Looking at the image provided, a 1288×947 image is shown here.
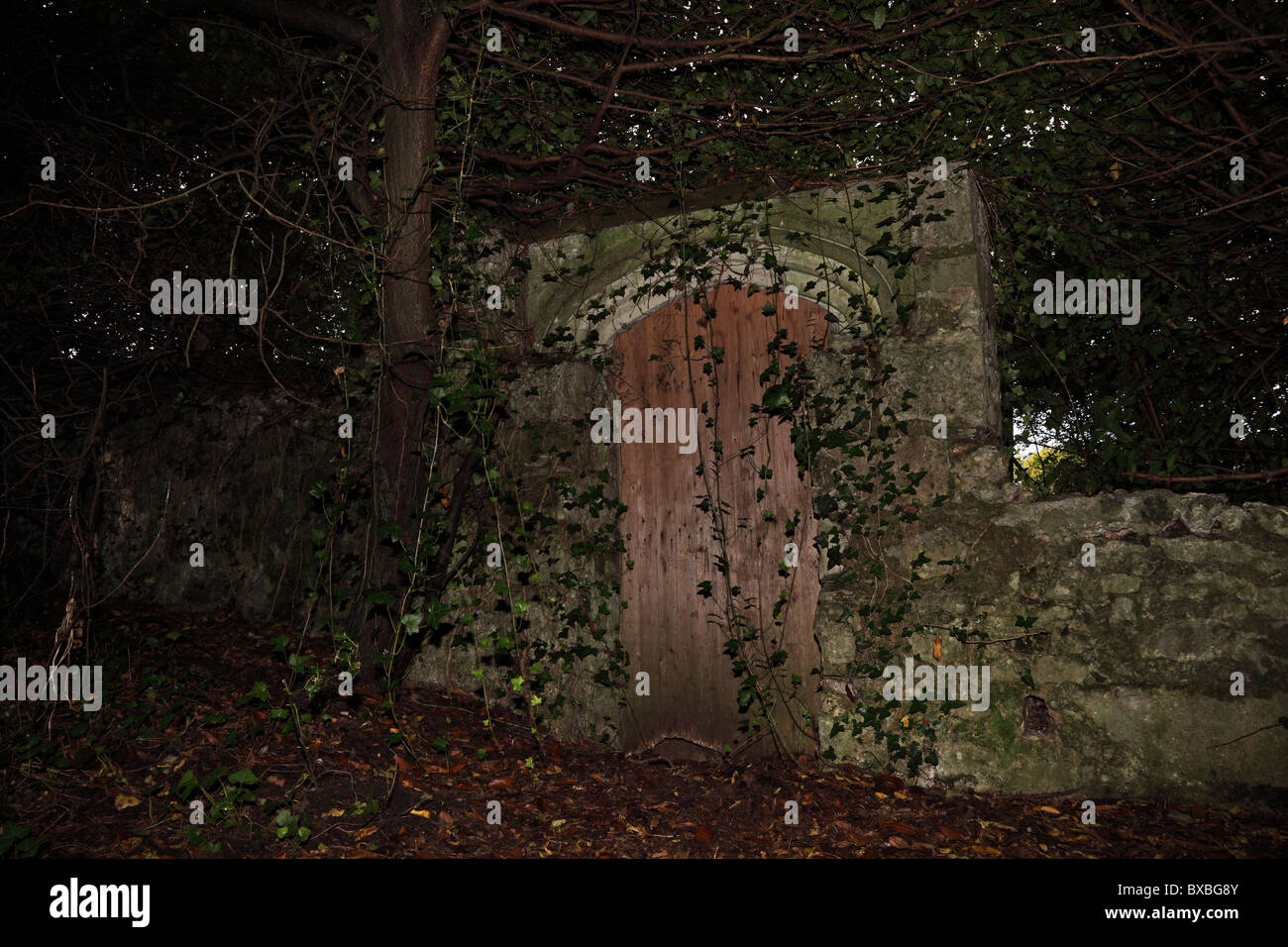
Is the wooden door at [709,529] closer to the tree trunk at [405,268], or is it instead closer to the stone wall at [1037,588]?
the stone wall at [1037,588]

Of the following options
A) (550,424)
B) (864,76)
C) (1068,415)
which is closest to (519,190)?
(550,424)

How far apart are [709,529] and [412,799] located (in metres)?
2.22

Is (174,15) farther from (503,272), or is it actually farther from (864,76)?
(864,76)

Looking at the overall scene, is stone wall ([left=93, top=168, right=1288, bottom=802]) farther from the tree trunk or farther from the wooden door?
the tree trunk

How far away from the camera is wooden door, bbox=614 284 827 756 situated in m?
4.51

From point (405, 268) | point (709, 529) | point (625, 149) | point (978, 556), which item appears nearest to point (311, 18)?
point (405, 268)

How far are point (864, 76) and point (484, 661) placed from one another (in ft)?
13.0

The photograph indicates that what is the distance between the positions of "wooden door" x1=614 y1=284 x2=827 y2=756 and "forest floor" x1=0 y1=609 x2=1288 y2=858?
0.42 metres

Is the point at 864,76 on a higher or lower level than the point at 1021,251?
higher

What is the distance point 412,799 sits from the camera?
331 cm

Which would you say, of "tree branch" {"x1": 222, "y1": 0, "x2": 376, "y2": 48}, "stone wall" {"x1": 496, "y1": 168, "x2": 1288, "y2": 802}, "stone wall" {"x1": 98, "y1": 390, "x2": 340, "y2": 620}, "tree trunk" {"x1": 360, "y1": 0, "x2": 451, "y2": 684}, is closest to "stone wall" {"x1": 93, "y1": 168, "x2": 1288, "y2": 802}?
"stone wall" {"x1": 496, "y1": 168, "x2": 1288, "y2": 802}

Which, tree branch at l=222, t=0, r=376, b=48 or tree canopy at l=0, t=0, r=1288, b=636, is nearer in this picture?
tree canopy at l=0, t=0, r=1288, b=636

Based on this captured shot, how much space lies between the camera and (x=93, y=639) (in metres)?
4.71

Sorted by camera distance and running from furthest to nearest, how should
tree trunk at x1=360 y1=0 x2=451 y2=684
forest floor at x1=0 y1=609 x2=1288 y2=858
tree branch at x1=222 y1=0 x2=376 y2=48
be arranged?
1. tree branch at x1=222 y1=0 x2=376 y2=48
2. tree trunk at x1=360 y1=0 x2=451 y2=684
3. forest floor at x1=0 y1=609 x2=1288 y2=858
